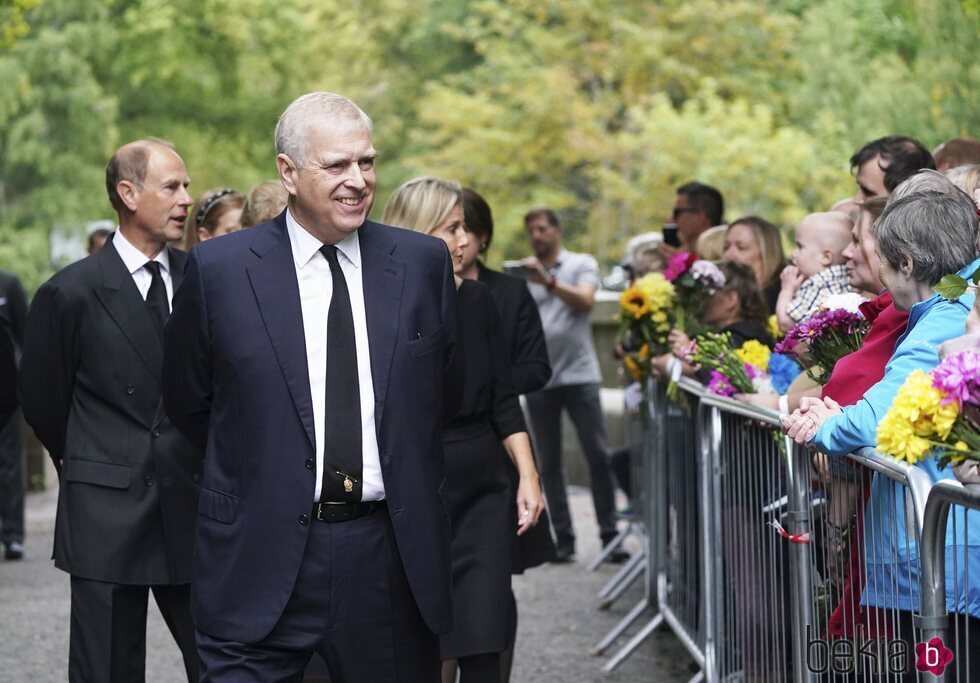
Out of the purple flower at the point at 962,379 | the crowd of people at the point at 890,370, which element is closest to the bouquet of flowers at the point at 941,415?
the purple flower at the point at 962,379

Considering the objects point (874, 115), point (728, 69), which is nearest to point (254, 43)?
point (728, 69)

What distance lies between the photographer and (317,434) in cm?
424

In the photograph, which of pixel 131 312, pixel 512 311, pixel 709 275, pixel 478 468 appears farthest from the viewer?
pixel 709 275

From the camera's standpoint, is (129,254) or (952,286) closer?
(952,286)

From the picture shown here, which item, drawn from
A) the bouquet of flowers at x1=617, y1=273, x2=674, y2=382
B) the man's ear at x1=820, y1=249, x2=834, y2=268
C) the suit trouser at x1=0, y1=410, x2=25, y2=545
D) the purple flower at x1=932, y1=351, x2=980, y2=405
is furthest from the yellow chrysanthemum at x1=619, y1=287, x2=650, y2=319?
the suit trouser at x1=0, y1=410, x2=25, y2=545

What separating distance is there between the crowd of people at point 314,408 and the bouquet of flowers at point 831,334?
143mm

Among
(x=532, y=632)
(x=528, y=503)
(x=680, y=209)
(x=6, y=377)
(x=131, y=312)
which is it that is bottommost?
(x=532, y=632)

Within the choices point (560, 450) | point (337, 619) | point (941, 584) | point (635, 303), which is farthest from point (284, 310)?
point (560, 450)

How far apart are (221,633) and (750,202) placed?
29.3 metres

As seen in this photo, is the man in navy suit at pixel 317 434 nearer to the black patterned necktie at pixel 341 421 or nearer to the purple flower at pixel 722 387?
the black patterned necktie at pixel 341 421

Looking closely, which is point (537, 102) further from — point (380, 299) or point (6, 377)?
point (380, 299)

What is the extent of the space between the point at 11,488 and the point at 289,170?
A: 314 inches

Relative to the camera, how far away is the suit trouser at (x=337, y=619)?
13.9 ft

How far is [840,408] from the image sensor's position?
4445 millimetres
